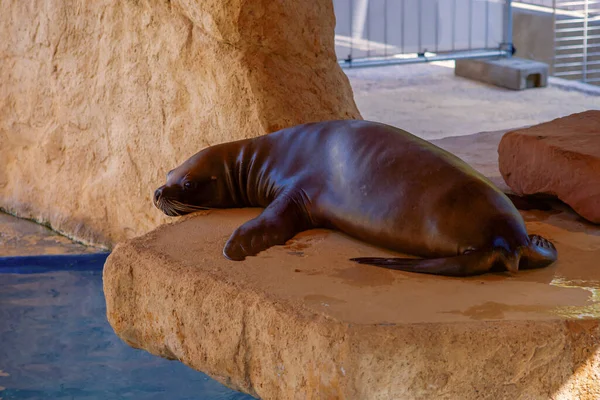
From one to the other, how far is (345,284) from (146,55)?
97.1 inches

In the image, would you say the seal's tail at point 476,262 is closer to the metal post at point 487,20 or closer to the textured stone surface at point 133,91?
the textured stone surface at point 133,91

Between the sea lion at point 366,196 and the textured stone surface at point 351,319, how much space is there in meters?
0.07

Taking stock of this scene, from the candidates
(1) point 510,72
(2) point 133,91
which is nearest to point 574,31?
(1) point 510,72

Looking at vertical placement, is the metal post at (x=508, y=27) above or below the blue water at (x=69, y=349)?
above

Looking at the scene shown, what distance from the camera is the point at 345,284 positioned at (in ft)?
9.65

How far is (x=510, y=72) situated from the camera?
30.2 ft

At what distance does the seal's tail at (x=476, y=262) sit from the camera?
2.96m

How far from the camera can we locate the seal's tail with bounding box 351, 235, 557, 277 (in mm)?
2957

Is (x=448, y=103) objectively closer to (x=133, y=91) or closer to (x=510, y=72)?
(x=510, y=72)

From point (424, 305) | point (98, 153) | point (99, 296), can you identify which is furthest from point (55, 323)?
point (424, 305)

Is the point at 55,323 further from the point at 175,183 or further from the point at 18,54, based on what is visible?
the point at 18,54

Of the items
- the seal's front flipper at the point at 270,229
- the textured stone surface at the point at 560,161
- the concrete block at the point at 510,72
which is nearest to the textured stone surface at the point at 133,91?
the seal's front flipper at the point at 270,229

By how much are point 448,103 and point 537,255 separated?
564 centimetres

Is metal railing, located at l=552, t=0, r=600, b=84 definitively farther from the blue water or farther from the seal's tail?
the seal's tail
